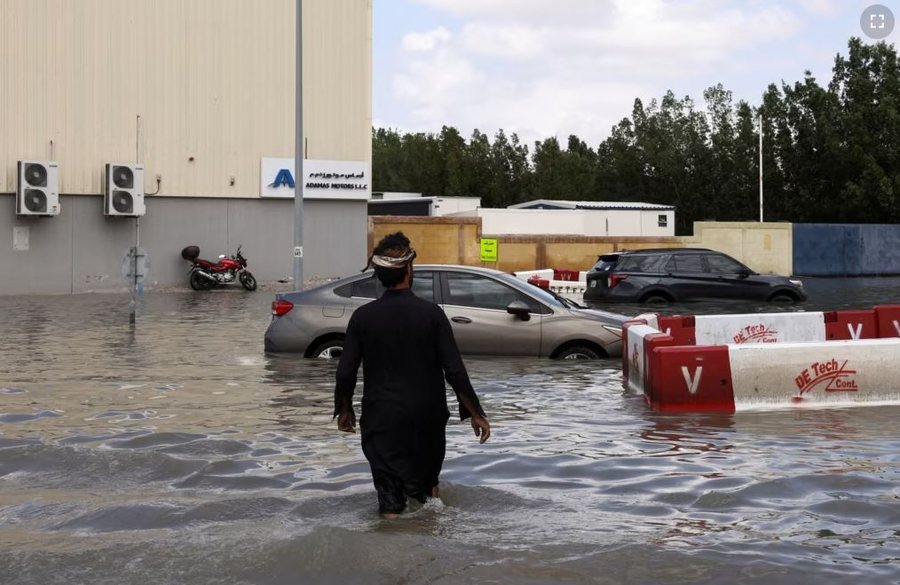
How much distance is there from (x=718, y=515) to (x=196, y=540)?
294 centimetres

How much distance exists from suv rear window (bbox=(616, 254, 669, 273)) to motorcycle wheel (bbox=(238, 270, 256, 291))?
1262 cm

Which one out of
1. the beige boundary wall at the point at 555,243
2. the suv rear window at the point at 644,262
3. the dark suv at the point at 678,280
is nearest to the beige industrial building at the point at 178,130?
the beige boundary wall at the point at 555,243

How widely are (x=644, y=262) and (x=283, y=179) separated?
1442 cm

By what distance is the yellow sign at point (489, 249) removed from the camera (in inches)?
1606

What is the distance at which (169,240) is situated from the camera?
1485 inches

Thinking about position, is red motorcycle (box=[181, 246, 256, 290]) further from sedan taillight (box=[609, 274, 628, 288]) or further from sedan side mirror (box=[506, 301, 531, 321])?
sedan side mirror (box=[506, 301, 531, 321])

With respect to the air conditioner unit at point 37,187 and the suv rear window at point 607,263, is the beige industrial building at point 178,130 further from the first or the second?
the suv rear window at point 607,263

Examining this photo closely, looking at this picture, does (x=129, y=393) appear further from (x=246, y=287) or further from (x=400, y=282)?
(x=246, y=287)

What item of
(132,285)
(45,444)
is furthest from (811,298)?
(45,444)

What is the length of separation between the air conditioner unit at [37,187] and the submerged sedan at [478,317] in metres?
21.0

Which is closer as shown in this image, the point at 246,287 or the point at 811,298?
the point at 811,298

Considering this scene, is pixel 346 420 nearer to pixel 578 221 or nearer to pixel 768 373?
pixel 768 373

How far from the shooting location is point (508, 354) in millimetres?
15258

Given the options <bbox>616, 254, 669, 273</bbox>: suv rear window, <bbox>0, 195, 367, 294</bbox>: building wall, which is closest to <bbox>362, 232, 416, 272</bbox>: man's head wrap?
<bbox>616, 254, 669, 273</bbox>: suv rear window
